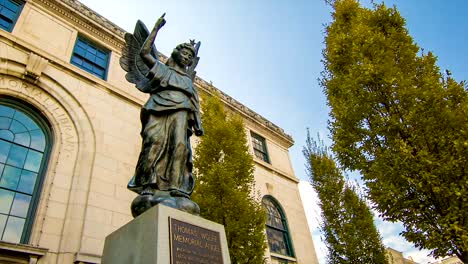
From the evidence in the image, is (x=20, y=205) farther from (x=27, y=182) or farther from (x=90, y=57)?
(x=90, y=57)

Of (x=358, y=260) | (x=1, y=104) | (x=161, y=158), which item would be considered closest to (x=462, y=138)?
(x=161, y=158)

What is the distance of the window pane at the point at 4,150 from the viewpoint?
25.6ft

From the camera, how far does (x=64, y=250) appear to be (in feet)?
24.0

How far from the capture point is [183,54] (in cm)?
549

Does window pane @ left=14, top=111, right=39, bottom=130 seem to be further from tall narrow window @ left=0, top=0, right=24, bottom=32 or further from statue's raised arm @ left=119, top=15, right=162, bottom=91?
statue's raised arm @ left=119, top=15, right=162, bottom=91

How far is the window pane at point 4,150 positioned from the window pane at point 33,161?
50 centimetres

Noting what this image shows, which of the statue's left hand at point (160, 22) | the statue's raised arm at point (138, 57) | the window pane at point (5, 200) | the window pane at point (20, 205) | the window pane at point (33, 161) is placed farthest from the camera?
the window pane at point (33, 161)

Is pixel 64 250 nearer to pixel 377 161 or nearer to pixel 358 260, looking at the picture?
pixel 377 161

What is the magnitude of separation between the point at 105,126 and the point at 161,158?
261 inches

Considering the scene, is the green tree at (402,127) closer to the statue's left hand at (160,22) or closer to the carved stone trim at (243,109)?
the statue's left hand at (160,22)

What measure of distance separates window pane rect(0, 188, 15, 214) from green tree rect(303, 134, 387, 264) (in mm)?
12317

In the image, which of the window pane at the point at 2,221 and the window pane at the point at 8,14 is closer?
the window pane at the point at 2,221

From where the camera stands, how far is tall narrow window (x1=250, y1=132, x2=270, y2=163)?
17453 mm

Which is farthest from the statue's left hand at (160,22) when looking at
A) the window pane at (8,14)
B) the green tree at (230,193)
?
the window pane at (8,14)
